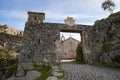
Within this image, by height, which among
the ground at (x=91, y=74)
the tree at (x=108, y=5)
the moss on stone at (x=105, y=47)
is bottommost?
the ground at (x=91, y=74)

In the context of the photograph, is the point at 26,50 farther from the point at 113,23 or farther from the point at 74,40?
the point at 74,40

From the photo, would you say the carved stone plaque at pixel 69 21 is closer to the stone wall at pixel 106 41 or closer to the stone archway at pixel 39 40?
the stone archway at pixel 39 40

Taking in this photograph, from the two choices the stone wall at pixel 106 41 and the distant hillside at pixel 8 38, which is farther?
the distant hillside at pixel 8 38

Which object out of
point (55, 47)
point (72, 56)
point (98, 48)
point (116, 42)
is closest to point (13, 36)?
point (72, 56)

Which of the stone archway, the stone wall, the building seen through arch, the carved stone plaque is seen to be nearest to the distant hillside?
the building seen through arch

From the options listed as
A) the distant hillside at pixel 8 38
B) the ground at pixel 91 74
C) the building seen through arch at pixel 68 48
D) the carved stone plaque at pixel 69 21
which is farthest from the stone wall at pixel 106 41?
the distant hillside at pixel 8 38

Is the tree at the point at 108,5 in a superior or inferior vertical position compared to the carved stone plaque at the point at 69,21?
superior

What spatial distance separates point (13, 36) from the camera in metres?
29.8

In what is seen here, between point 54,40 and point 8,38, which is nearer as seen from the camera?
point 54,40

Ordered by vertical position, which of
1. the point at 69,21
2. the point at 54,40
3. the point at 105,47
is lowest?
the point at 105,47

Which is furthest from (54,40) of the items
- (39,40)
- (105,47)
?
(105,47)

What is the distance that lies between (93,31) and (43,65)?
273 inches

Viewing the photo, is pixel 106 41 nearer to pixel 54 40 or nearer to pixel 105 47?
pixel 105 47

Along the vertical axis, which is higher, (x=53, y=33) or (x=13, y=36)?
(x=13, y=36)
